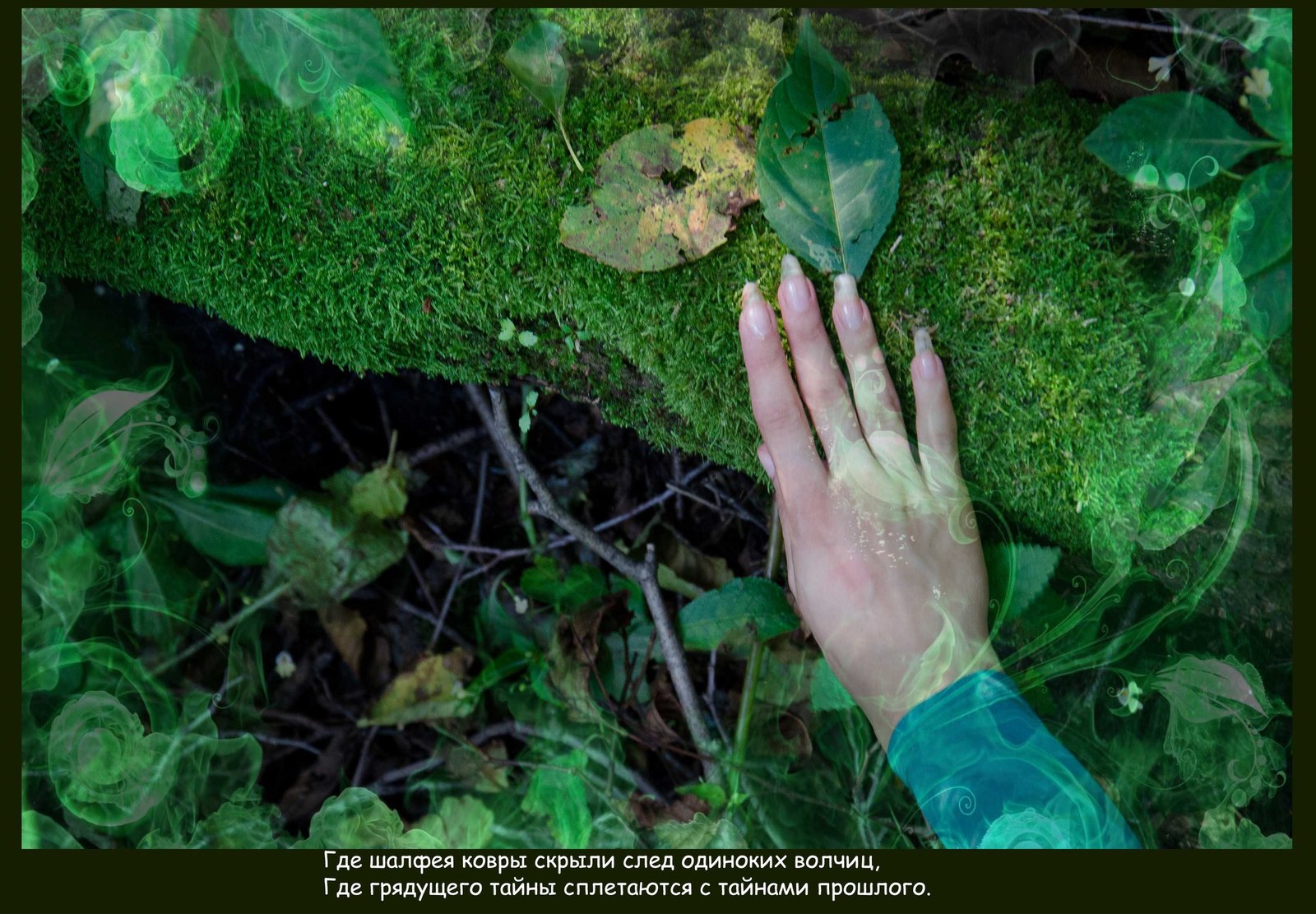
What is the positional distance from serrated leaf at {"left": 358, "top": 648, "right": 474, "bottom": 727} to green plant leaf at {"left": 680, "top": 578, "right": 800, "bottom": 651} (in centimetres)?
79

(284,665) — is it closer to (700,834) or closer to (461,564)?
(461,564)

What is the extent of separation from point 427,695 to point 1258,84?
2.38 meters

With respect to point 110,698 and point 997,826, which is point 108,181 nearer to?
point 110,698

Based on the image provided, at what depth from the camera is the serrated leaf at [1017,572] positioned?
154 cm

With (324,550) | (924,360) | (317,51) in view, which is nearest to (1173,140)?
(924,360)

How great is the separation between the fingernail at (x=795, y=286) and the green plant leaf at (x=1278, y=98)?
0.90 m

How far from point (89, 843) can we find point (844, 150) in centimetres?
228

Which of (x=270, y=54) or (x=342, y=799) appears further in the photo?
(x=342, y=799)

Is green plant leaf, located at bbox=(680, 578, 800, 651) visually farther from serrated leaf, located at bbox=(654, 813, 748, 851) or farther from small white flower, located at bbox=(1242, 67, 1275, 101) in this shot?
small white flower, located at bbox=(1242, 67, 1275, 101)

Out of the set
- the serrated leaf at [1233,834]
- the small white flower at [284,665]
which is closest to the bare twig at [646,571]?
the small white flower at [284,665]

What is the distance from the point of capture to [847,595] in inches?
65.7

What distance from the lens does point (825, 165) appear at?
138cm
